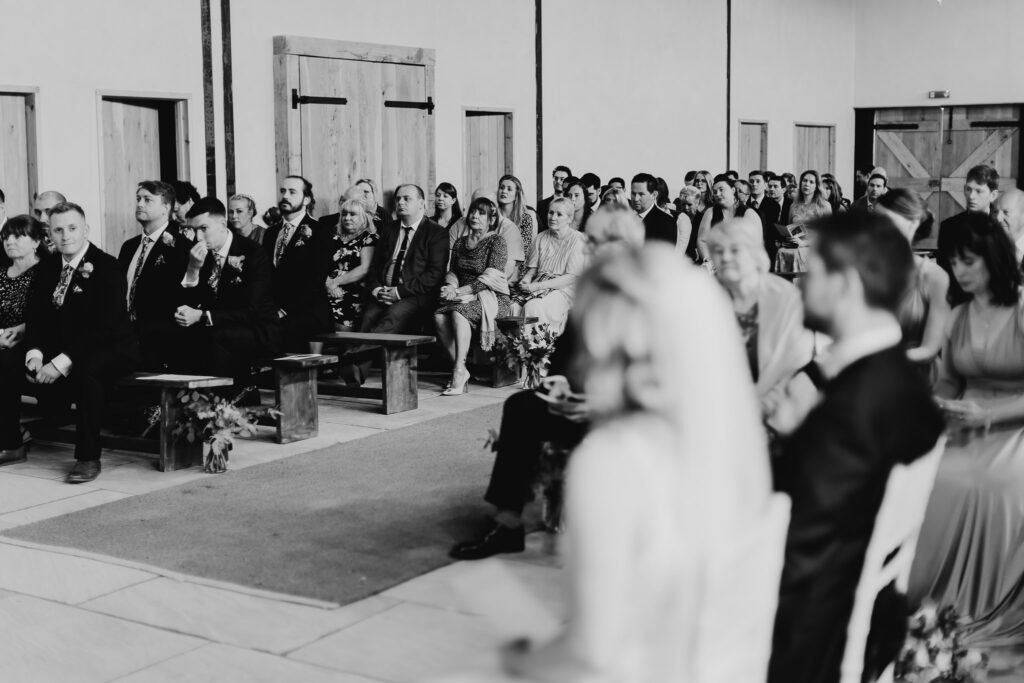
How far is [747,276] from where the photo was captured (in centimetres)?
453

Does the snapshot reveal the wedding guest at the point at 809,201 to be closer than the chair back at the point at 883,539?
No

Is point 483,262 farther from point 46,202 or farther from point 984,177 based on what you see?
point 984,177

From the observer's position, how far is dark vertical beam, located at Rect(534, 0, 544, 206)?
13031mm

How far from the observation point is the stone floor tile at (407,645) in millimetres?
3795

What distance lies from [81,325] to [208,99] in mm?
3744

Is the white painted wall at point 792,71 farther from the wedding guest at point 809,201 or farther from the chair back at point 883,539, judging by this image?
the chair back at point 883,539

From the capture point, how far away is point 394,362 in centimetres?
798

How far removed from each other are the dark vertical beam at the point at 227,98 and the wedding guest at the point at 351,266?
1252 millimetres

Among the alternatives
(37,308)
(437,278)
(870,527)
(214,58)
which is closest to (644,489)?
(870,527)

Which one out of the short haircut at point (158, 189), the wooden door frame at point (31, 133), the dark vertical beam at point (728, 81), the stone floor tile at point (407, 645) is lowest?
the stone floor tile at point (407, 645)

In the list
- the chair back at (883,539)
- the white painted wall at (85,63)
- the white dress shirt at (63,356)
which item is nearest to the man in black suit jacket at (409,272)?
the white painted wall at (85,63)

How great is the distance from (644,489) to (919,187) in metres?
18.0

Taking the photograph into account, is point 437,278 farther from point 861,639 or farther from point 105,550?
point 861,639

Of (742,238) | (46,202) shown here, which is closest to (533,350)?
(742,238)
